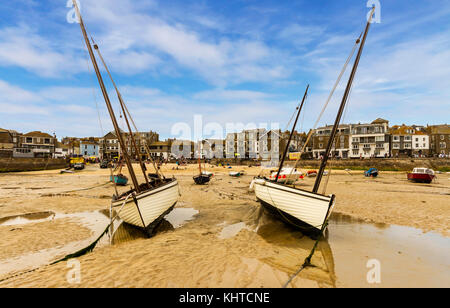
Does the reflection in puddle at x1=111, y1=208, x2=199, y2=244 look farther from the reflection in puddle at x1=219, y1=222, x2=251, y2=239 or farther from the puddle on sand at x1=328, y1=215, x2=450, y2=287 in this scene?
the puddle on sand at x1=328, y1=215, x2=450, y2=287

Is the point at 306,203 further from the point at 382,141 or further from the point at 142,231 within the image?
the point at 382,141

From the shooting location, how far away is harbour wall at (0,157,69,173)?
183 feet

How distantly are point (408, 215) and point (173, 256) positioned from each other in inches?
664

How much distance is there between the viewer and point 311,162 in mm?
70062

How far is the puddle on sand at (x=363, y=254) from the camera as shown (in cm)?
773

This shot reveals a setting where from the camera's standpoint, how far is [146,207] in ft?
36.8

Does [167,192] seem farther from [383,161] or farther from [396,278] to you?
[383,161]

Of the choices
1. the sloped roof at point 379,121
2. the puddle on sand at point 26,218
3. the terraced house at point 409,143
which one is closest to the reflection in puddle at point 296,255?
the puddle on sand at point 26,218

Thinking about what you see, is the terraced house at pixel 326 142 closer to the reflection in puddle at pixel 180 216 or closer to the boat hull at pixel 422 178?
the boat hull at pixel 422 178

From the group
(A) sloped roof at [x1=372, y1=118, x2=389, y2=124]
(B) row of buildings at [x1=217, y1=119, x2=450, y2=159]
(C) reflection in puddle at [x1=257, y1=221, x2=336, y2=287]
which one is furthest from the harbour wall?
(A) sloped roof at [x1=372, y1=118, x2=389, y2=124]

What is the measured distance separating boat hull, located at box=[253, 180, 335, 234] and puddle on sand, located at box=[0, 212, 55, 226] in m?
14.8

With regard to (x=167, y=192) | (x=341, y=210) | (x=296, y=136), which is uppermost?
(x=296, y=136)

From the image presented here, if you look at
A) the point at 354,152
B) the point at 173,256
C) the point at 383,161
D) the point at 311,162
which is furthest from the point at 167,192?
the point at 354,152
